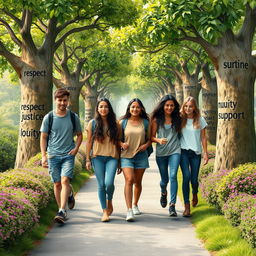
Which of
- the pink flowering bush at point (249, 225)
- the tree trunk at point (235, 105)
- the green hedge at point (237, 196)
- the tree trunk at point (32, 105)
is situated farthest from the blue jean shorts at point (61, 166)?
the tree trunk at point (32, 105)

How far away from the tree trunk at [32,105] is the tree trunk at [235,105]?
4875mm

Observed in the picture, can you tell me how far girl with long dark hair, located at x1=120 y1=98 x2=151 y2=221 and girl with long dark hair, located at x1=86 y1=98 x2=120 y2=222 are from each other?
16 cm

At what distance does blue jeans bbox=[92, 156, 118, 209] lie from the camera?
7.55 metres

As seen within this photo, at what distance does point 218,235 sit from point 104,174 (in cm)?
224

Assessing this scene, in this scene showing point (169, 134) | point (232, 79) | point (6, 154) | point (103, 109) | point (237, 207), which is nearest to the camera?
point (237, 207)

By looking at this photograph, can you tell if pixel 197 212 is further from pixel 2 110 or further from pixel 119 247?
pixel 2 110

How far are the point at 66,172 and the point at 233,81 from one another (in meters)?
4.68

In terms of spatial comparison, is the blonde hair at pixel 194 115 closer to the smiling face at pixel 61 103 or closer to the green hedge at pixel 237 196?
the green hedge at pixel 237 196

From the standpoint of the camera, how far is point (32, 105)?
41.3ft

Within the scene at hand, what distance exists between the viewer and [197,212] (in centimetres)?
821

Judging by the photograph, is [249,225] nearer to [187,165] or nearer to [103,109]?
[187,165]

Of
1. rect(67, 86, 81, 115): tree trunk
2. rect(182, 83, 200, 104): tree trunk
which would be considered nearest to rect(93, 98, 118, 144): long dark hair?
rect(67, 86, 81, 115): tree trunk

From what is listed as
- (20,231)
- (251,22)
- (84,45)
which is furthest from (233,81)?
(84,45)

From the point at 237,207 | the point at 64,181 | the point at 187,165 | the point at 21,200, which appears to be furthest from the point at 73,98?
the point at 237,207
